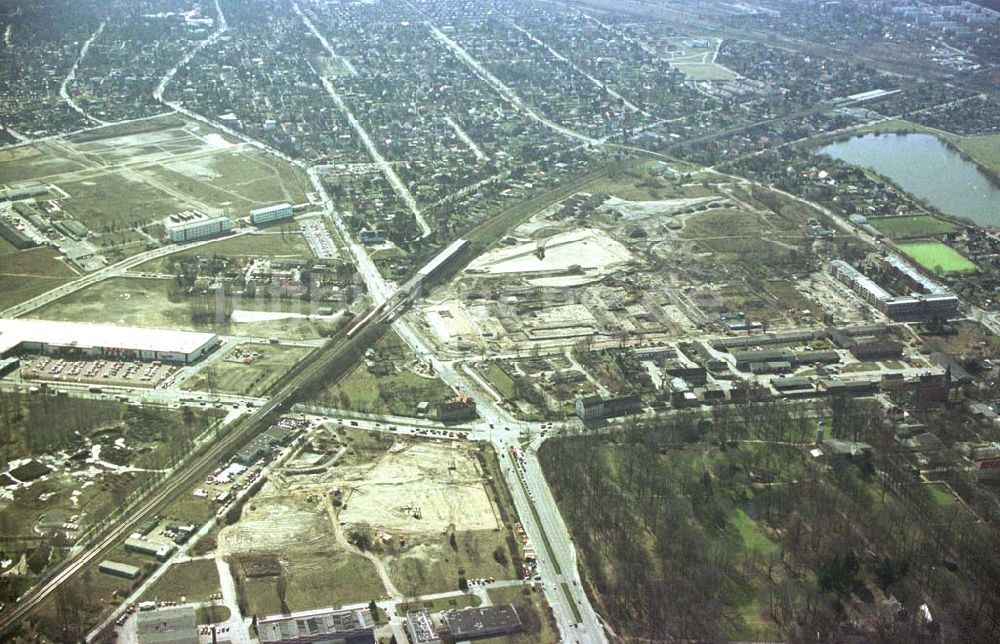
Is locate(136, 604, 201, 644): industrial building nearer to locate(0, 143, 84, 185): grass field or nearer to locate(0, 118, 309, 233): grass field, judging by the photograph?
locate(0, 118, 309, 233): grass field

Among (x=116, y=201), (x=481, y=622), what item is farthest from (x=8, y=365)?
(x=481, y=622)

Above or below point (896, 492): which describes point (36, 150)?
below

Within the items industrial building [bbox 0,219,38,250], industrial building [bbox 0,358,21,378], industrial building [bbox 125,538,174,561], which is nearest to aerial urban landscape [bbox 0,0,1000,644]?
industrial building [bbox 125,538,174,561]

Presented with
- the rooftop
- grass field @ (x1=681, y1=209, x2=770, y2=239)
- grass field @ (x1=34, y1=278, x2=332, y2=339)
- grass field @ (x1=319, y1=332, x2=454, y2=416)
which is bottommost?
grass field @ (x1=681, y1=209, x2=770, y2=239)

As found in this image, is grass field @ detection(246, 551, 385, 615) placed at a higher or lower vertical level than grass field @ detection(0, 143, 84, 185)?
higher

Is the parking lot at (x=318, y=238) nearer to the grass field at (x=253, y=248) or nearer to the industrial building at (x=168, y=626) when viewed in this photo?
the grass field at (x=253, y=248)

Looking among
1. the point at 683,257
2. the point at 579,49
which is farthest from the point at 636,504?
the point at 579,49

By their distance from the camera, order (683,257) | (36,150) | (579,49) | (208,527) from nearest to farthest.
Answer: (208,527) → (683,257) → (36,150) → (579,49)

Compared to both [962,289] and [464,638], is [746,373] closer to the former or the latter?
[962,289]
